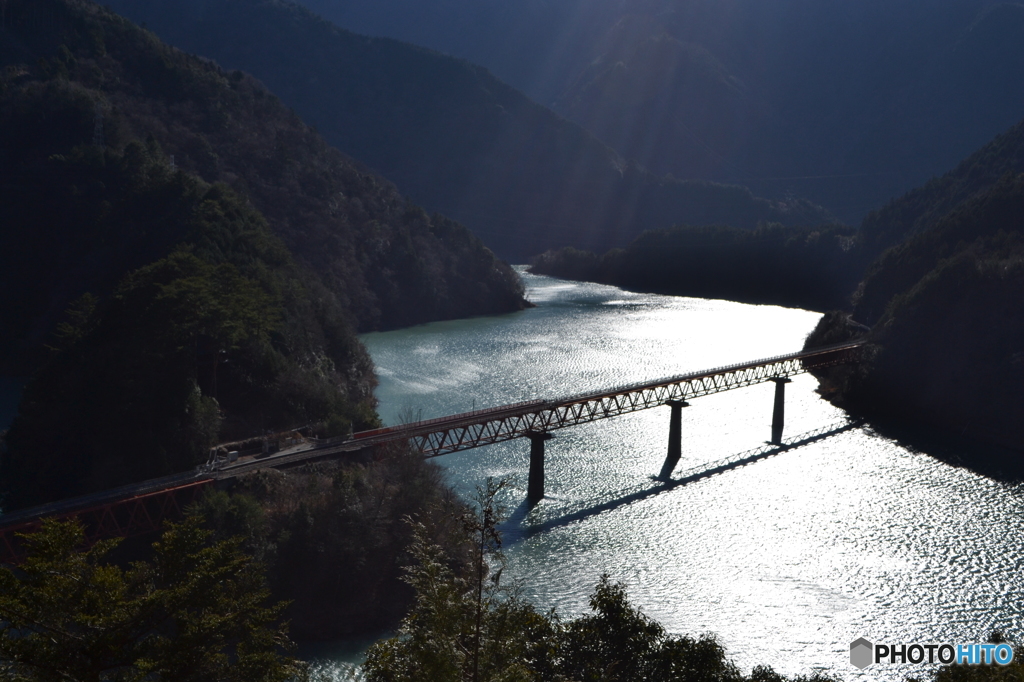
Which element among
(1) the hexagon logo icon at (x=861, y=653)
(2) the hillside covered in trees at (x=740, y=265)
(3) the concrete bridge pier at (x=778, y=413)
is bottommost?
(1) the hexagon logo icon at (x=861, y=653)

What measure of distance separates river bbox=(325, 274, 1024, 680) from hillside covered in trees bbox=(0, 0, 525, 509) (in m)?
13.1

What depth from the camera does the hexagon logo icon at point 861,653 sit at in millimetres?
27047

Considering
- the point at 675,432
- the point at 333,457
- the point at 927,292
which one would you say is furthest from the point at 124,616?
the point at 927,292

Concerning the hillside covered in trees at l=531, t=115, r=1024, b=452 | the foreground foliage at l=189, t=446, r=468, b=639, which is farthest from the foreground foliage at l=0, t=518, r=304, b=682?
the hillside covered in trees at l=531, t=115, r=1024, b=452

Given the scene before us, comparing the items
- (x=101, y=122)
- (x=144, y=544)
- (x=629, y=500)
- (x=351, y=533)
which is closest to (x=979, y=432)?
(x=629, y=500)

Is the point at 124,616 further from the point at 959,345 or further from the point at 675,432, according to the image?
the point at 959,345

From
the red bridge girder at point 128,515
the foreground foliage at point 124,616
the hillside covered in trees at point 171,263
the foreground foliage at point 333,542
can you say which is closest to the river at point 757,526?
Result: the foreground foliage at point 333,542

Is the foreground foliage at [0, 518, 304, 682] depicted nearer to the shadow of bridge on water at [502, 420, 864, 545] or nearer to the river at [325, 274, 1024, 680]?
the river at [325, 274, 1024, 680]

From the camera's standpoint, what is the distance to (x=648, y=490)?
4391 centimetres

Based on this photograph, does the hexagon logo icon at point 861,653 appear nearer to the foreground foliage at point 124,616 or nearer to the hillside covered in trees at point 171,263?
the foreground foliage at point 124,616

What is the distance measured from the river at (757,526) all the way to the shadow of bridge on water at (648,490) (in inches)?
6.5

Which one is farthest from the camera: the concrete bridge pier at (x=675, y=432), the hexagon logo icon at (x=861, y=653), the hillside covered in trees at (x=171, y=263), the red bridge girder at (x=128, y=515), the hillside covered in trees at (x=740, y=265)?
the hillside covered in trees at (x=740, y=265)

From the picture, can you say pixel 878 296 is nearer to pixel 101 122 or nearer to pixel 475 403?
pixel 475 403

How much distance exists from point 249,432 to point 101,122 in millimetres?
56352
